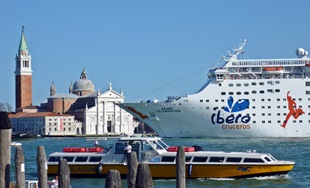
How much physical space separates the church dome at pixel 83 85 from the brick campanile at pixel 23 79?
10925 millimetres

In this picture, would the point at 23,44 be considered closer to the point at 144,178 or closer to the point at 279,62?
the point at 279,62

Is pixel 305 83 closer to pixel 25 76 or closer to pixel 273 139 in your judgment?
pixel 273 139

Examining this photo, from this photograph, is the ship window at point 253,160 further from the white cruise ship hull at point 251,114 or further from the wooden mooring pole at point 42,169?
the white cruise ship hull at point 251,114

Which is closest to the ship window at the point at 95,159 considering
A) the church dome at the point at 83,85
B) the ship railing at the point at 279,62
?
the ship railing at the point at 279,62

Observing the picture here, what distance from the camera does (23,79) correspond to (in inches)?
4931

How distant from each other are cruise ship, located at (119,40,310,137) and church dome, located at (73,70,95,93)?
7917 cm

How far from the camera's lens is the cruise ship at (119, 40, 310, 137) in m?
55.8

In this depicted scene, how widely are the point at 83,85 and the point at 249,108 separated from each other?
81995 millimetres

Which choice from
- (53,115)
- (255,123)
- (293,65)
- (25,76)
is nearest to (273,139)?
(255,123)

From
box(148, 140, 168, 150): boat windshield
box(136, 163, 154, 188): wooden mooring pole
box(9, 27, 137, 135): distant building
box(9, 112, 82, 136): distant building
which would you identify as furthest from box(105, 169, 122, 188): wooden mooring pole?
box(9, 112, 82, 136): distant building

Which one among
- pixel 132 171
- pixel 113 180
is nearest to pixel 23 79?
pixel 132 171

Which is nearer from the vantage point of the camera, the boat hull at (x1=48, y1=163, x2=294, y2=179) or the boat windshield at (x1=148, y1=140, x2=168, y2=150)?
the boat hull at (x1=48, y1=163, x2=294, y2=179)

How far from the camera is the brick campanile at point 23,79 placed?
12525cm

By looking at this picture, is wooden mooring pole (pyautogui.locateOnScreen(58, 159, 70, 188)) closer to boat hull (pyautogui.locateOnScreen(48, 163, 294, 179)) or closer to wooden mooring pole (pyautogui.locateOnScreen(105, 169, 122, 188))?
wooden mooring pole (pyautogui.locateOnScreen(105, 169, 122, 188))
